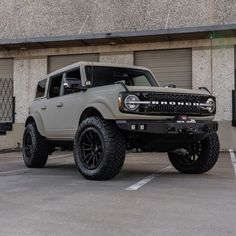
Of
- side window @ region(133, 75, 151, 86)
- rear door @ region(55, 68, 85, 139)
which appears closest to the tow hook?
rear door @ region(55, 68, 85, 139)

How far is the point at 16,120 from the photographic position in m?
19.1

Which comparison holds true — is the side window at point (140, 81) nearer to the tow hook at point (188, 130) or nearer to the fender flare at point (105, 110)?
the fender flare at point (105, 110)

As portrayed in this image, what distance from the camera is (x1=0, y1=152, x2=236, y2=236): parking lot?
Answer: 4.64m

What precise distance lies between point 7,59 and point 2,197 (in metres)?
14.0

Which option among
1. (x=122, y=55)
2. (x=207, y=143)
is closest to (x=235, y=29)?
(x=122, y=55)

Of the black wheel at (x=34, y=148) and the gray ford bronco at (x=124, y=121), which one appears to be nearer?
the gray ford bronco at (x=124, y=121)

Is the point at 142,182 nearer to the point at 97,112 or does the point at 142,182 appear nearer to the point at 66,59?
the point at 97,112

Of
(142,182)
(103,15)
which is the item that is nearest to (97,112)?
(142,182)

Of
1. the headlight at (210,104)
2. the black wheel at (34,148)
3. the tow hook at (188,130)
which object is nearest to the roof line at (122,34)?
the black wheel at (34,148)

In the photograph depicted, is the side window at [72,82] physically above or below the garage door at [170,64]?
below

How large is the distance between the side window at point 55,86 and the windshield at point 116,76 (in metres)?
1.16

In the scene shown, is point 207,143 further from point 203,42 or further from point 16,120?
point 16,120

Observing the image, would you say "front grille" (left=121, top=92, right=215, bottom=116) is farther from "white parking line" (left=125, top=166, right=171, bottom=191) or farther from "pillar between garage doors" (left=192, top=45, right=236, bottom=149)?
"pillar between garage doors" (left=192, top=45, right=236, bottom=149)

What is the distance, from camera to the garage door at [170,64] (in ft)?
55.9
